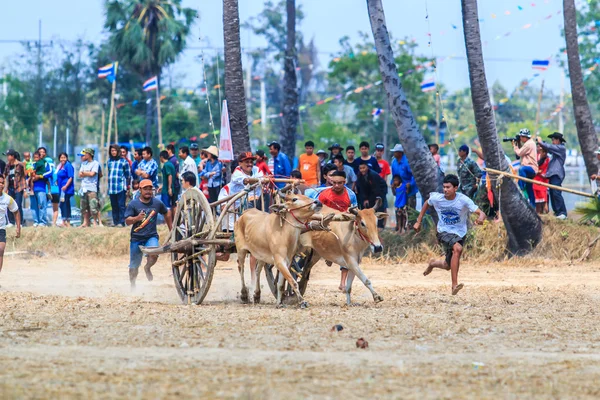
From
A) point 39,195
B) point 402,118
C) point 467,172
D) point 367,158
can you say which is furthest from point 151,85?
point 467,172

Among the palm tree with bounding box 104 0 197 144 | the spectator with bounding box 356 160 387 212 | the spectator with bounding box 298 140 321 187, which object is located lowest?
the spectator with bounding box 356 160 387 212

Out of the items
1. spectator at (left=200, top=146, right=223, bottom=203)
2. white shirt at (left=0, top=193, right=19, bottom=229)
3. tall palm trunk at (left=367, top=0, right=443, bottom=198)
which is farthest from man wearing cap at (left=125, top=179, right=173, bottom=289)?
tall palm trunk at (left=367, top=0, right=443, bottom=198)

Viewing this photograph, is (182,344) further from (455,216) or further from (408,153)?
(408,153)

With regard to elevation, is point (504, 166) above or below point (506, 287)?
above

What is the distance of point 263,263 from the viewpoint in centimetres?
1395

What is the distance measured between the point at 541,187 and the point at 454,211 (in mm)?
8210

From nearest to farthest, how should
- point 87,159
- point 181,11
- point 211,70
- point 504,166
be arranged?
point 504,166 < point 87,159 < point 181,11 < point 211,70

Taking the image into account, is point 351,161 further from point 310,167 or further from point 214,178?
A: point 214,178

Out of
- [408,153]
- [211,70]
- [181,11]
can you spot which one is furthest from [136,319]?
[211,70]

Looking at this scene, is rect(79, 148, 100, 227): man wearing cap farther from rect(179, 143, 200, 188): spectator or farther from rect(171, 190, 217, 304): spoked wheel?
rect(171, 190, 217, 304): spoked wheel

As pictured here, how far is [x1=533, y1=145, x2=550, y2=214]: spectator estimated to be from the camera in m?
21.5

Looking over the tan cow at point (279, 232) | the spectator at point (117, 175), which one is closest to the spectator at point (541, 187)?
the spectator at point (117, 175)

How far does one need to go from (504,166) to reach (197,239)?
27.6 ft

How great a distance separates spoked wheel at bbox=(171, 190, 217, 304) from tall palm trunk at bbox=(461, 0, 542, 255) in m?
7.39
